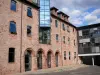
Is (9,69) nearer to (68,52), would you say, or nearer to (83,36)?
(68,52)

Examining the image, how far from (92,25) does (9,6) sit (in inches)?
984

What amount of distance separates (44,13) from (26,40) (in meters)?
6.88

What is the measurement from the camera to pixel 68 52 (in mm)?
36875

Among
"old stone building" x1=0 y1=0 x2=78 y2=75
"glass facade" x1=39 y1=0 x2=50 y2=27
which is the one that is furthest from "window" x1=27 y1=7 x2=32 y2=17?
"glass facade" x1=39 y1=0 x2=50 y2=27

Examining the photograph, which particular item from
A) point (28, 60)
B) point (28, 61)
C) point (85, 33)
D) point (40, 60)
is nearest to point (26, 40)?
point (28, 60)

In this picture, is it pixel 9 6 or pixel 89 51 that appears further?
pixel 89 51

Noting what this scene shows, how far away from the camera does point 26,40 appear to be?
2356cm

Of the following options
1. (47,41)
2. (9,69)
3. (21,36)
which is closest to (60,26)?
(47,41)

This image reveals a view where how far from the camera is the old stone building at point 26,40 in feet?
65.8

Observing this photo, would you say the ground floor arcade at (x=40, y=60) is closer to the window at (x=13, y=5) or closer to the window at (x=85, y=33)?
the window at (x=13, y=5)

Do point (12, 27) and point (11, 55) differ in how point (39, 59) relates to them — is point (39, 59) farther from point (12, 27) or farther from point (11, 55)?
point (12, 27)

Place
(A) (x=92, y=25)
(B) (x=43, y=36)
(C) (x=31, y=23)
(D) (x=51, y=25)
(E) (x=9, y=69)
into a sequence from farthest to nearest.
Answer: (A) (x=92, y=25)
(D) (x=51, y=25)
(B) (x=43, y=36)
(C) (x=31, y=23)
(E) (x=9, y=69)

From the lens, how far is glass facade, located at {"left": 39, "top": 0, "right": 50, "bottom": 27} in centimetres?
2755

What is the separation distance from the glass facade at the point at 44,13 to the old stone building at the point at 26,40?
122 cm
